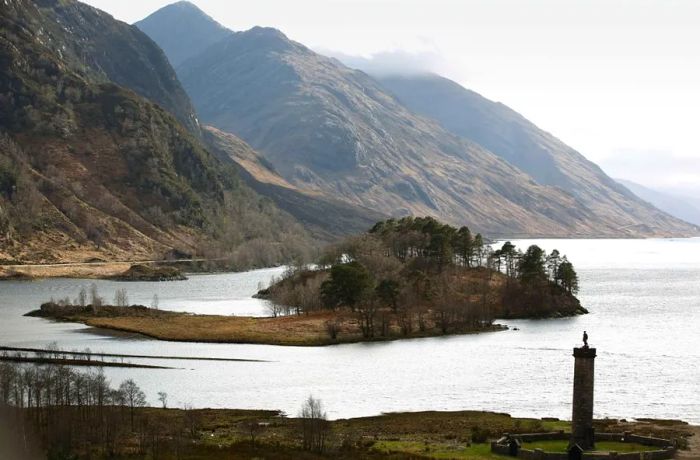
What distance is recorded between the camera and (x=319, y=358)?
523 feet

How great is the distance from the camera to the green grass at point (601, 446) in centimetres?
8188

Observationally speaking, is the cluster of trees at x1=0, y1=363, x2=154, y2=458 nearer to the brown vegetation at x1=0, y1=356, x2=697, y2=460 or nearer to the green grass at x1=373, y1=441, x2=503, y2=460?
the brown vegetation at x1=0, y1=356, x2=697, y2=460

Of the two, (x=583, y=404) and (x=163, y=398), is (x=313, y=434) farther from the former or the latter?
(x=163, y=398)

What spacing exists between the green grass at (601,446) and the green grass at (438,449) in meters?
3.97

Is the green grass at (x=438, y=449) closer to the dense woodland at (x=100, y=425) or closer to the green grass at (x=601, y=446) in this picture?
the green grass at (x=601, y=446)

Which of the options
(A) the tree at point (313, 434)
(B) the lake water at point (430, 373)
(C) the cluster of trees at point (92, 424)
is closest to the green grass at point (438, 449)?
(A) the tree at point (313, 434)

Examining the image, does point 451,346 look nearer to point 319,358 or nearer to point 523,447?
point 319,358

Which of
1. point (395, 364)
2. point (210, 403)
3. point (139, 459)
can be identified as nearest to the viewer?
point (139, 459)

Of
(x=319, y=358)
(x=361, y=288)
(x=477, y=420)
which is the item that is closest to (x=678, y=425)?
(x=477, y=420)

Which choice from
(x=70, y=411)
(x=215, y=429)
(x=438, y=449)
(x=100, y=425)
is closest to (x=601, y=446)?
(x=438, y=449)

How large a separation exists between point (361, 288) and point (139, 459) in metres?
121

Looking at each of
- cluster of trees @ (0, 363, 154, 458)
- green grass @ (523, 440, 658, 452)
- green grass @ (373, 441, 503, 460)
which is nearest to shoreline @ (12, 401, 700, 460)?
green grass @ (373, 441, 503, 460)

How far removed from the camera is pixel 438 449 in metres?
86.1

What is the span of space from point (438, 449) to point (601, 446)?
14.2m
